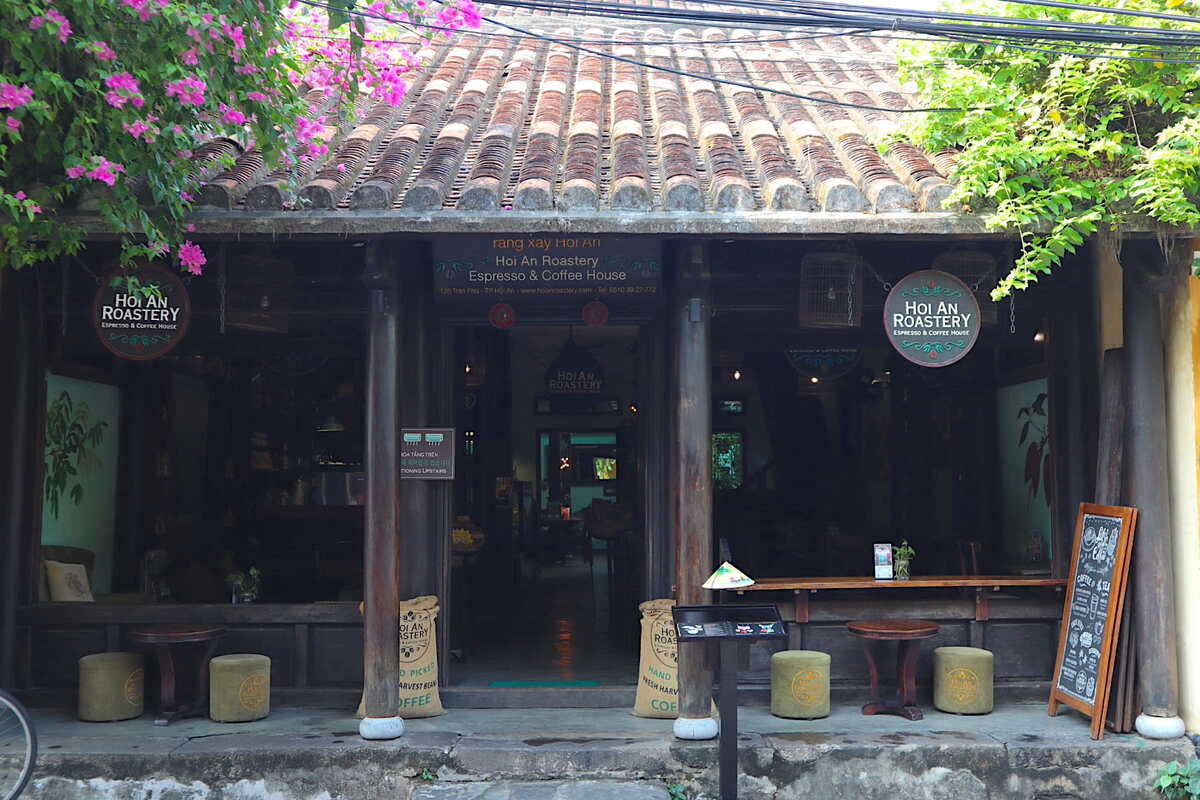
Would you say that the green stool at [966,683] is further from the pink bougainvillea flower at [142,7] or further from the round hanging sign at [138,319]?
the pink bougainvillea flower at [142,7]

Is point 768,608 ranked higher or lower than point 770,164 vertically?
lower

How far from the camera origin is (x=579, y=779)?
6438 millimetres

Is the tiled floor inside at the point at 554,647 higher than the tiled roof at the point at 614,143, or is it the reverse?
the tiled roof at the point at 614,143

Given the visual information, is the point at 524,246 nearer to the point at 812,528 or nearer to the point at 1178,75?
the point at 1178,75

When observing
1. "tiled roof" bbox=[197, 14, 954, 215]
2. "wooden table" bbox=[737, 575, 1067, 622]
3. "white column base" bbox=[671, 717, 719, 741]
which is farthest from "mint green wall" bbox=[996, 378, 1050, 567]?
"white column base" bbox=[671, 717, 719, 741]

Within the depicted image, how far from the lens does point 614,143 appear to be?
7.19m

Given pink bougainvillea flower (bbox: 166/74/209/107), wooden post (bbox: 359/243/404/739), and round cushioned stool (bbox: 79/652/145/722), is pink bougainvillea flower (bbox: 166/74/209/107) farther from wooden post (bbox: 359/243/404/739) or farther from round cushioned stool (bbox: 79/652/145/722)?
round cushioned stool (bbox: 79/652/145/722)

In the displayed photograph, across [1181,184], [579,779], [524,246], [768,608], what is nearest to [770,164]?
[524,246]

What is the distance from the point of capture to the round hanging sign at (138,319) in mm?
6707

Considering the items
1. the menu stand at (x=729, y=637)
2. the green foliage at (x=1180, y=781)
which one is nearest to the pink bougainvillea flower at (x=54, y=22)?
the menu stand at (x=729, y=637)

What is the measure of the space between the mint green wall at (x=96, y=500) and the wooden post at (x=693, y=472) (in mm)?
4981

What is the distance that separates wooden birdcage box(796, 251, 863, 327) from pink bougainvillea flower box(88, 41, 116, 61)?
14.9ft

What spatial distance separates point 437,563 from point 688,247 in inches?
118

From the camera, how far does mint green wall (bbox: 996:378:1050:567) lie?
8.49 meters
